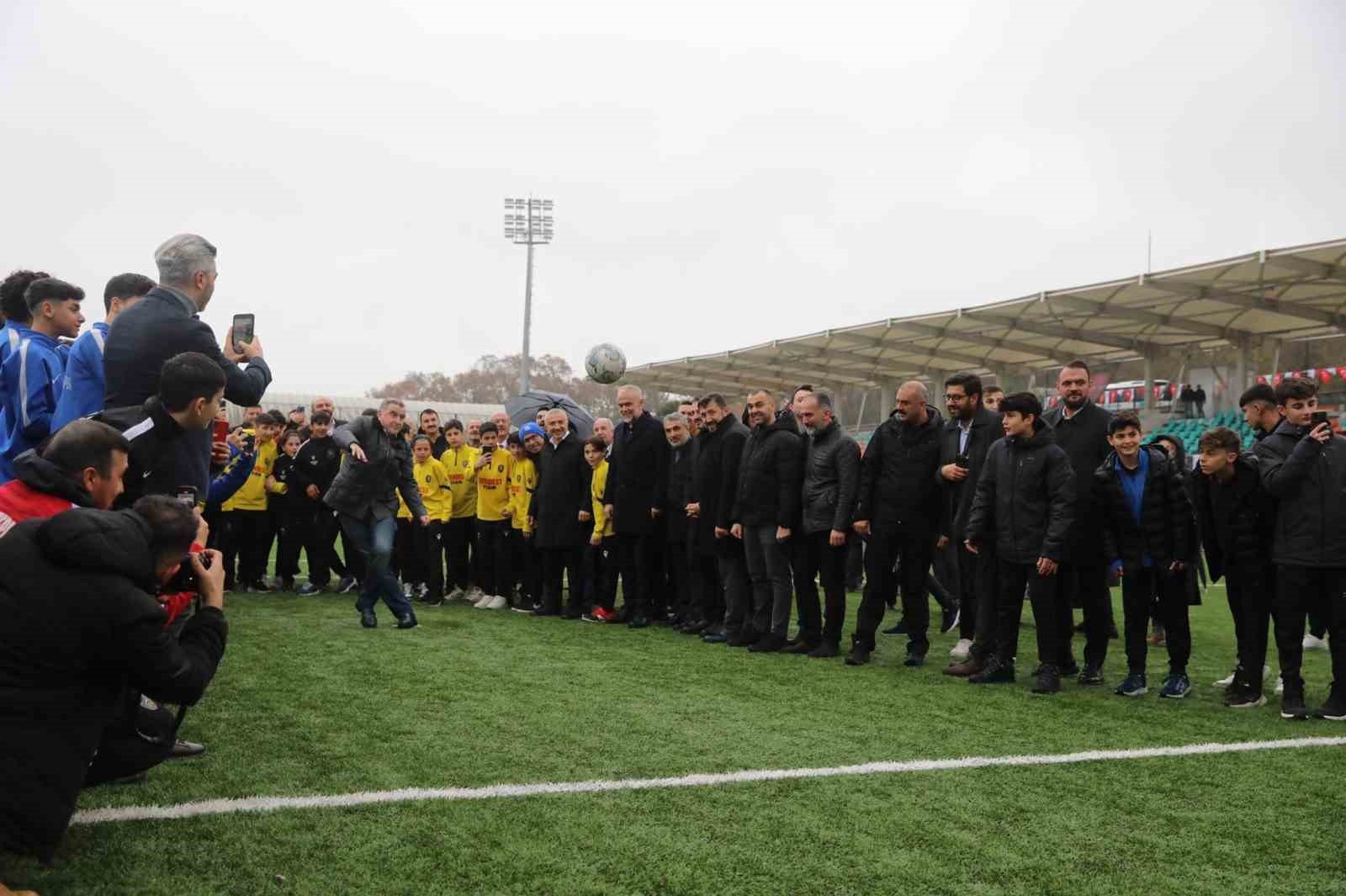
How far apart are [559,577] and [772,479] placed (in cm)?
298

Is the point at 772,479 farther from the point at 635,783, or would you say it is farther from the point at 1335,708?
the point at 635,783

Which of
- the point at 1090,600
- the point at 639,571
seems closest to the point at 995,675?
the point at 1090,600

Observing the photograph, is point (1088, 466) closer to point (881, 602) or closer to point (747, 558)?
point (881, 602)

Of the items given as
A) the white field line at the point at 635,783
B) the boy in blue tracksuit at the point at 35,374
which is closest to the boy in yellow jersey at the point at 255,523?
the boy in blue tracksuit at the point at 35,374

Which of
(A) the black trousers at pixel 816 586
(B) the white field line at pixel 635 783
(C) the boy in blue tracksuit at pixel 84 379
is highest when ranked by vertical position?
(C) the boy in blue tracksuit at pixel 84 379

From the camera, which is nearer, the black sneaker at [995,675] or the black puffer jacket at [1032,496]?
the black puffer jacket at [1032,496]

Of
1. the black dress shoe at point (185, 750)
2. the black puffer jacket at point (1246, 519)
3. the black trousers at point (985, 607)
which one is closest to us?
the black dress shoe at point (185, 750)

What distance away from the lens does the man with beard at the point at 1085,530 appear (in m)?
7.24

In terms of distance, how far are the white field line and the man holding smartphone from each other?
2.26ft

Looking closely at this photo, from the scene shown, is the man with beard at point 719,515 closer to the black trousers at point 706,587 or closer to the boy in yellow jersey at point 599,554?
the black trousers at point 706,587

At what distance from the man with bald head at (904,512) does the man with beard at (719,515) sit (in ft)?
4.36

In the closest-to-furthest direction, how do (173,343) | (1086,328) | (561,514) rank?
(173,343) → (561,514) → (1086,328)

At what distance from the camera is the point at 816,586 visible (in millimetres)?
8383

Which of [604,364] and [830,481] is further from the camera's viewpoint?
[604,364]
